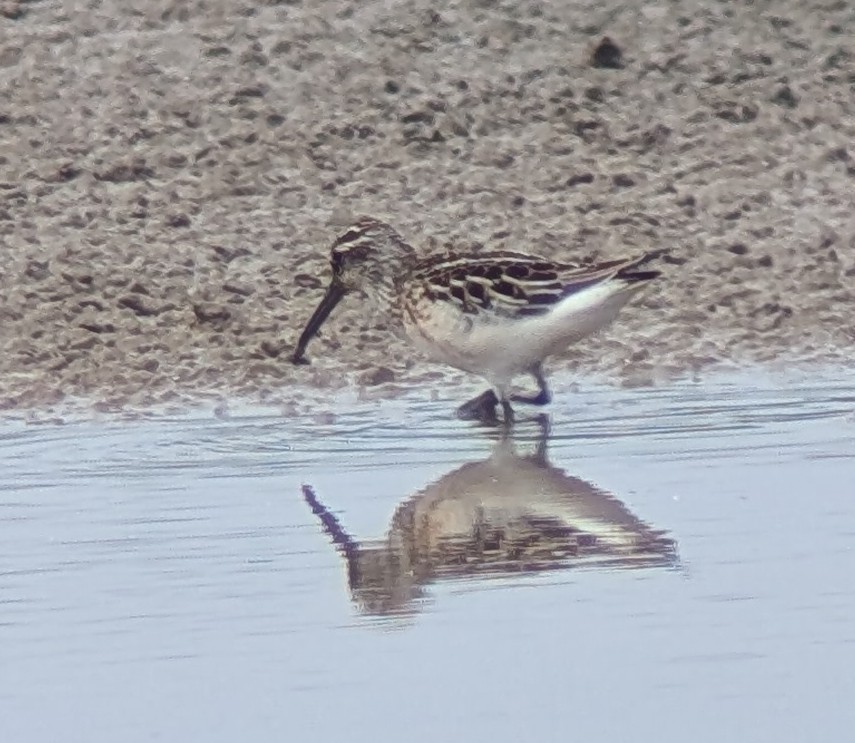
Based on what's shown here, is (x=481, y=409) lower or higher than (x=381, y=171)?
lower

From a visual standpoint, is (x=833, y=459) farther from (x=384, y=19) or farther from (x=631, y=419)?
(x=384, y=19)

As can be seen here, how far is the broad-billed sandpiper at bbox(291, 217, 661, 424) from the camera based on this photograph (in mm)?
9367

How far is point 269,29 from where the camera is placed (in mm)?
13789

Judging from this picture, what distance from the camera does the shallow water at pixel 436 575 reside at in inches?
223

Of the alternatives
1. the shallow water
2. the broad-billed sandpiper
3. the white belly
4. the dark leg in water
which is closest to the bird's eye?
the broad-billed sandpiper

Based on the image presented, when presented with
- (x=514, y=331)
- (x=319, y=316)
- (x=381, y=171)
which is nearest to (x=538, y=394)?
(x=514, y=331)

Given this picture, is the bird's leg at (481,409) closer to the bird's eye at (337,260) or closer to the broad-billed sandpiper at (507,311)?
the broad-billed sandpiper at (507,311)

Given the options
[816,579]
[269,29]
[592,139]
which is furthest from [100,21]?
[816,579]

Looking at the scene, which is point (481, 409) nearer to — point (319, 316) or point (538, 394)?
point (538, 394)

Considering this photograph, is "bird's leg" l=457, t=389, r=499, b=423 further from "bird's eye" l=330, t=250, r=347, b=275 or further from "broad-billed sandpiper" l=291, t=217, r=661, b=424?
"bird's eye" l=330, t=250, r=347, b=275

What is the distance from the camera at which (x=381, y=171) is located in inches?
485

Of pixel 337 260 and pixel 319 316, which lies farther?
pixel 337 260

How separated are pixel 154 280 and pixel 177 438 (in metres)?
2.24

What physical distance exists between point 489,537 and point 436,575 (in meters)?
0.43
